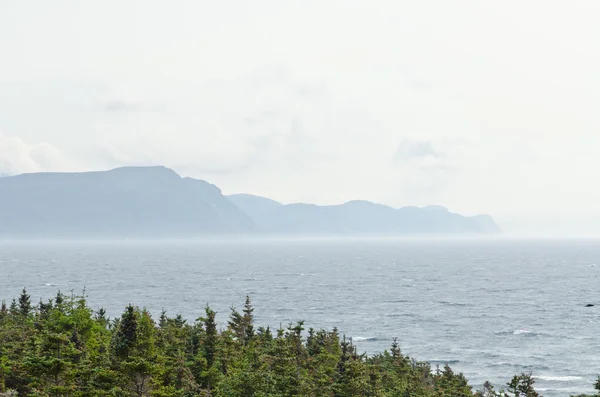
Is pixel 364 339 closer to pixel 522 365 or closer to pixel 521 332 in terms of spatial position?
pixel 522 365

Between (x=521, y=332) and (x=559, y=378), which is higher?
(x=521, y=332)

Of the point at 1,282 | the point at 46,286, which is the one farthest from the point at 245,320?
the point at 1,282

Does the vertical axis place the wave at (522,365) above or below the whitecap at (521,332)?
below

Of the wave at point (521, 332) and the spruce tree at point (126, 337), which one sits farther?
the wave at point (521, 332)

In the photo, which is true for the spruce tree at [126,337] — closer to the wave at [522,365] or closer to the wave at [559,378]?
the wave at [559,378]

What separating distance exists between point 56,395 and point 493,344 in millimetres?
82244

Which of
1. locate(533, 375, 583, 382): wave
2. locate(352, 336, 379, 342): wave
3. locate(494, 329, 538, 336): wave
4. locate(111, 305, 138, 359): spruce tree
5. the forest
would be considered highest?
locate(111, 305, 138, 359): spruce tree

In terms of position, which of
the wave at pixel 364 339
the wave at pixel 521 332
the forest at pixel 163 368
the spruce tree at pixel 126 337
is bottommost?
the wave at pixel 521 332

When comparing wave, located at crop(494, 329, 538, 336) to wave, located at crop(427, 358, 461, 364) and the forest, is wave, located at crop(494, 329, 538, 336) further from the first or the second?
the forest

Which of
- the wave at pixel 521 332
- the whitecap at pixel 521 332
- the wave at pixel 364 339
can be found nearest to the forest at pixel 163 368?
the wave at pixel 364 339

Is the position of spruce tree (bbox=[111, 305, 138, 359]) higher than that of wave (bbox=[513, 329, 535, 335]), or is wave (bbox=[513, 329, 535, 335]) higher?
spruce tree (bbox=[111, 305, 138, 359])

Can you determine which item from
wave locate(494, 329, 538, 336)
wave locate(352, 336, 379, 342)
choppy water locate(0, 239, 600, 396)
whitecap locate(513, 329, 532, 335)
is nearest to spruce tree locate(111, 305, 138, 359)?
choppy water locate(0, 239, 600, 396)

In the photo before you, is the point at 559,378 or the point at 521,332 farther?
the point at 521,332

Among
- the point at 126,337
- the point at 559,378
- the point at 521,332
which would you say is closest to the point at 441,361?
the point at 559,378
